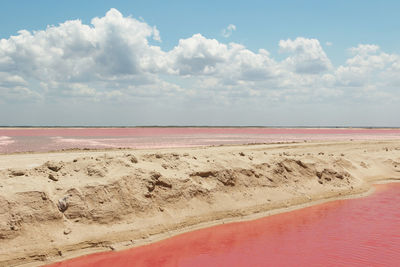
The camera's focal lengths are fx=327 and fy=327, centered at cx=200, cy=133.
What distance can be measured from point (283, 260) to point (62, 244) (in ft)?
17.3

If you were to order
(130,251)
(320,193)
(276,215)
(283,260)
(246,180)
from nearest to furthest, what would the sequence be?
(283,260) < (130,251) < (276,215) < (246,180) < (320,193)

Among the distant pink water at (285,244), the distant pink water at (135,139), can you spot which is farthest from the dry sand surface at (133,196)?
the distant pink water at (135,139)

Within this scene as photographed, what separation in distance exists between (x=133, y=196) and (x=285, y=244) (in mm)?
4431

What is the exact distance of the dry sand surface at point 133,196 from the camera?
26.0 feet

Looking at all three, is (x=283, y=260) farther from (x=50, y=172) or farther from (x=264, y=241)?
(x=50, y=172)

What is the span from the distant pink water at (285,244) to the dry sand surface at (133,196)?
21.3 inches

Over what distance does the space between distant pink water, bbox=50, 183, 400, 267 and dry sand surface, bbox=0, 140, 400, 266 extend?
21.3 inches


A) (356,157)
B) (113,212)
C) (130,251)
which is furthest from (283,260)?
(356,157)

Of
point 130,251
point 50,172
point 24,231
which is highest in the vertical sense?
point 50,172

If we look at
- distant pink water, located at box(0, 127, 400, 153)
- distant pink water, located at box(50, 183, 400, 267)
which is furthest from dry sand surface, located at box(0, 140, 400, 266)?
distant pink water, located at box(0, 127, 400, 153)

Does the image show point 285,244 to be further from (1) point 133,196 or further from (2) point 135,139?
(2) point 135,139

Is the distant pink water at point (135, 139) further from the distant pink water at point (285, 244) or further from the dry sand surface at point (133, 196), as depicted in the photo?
the distant pink water at point (285, 244)

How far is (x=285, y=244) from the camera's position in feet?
28.4

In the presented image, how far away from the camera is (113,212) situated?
901 cm
